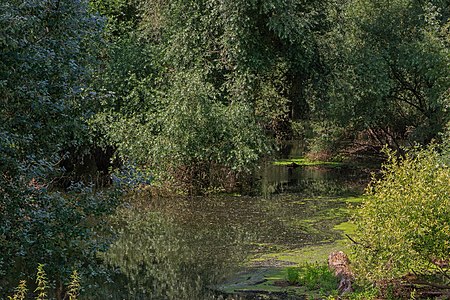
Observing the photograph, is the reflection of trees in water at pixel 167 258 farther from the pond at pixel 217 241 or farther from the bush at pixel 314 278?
the bush at pixel 314 278

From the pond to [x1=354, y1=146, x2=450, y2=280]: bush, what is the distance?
2378 millimetres

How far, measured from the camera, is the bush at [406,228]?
30.9 ft

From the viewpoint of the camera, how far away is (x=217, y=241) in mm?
15188

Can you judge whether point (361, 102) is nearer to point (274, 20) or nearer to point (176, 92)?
point (274, 20)

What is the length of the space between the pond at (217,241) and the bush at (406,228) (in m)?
2.38

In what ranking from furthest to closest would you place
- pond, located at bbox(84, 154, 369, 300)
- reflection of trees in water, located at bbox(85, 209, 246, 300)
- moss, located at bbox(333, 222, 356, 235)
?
moss, located at bbox(333, 222, 356, 235) → pond, located at bbox(84, 154, 369, 300) → reflection of trees in water, located at bbox(85, 209, 246, 300)

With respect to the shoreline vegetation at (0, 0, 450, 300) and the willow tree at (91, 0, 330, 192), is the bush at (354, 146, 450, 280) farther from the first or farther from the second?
the willow tree at (91, 0, 330, 192)

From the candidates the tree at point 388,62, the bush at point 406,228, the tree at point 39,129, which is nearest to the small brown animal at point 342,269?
the bush at point 406,228

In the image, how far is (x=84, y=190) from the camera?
8914 millimetres

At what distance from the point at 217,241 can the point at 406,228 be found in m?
6.33

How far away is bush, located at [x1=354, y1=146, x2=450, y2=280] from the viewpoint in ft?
30.9

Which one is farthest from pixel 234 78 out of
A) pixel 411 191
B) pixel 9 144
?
pixel 9 144

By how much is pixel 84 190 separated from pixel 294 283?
4.25m

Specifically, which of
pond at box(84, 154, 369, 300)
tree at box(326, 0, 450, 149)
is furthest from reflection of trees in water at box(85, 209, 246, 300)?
tree at box(326, 0, 450, 149)
